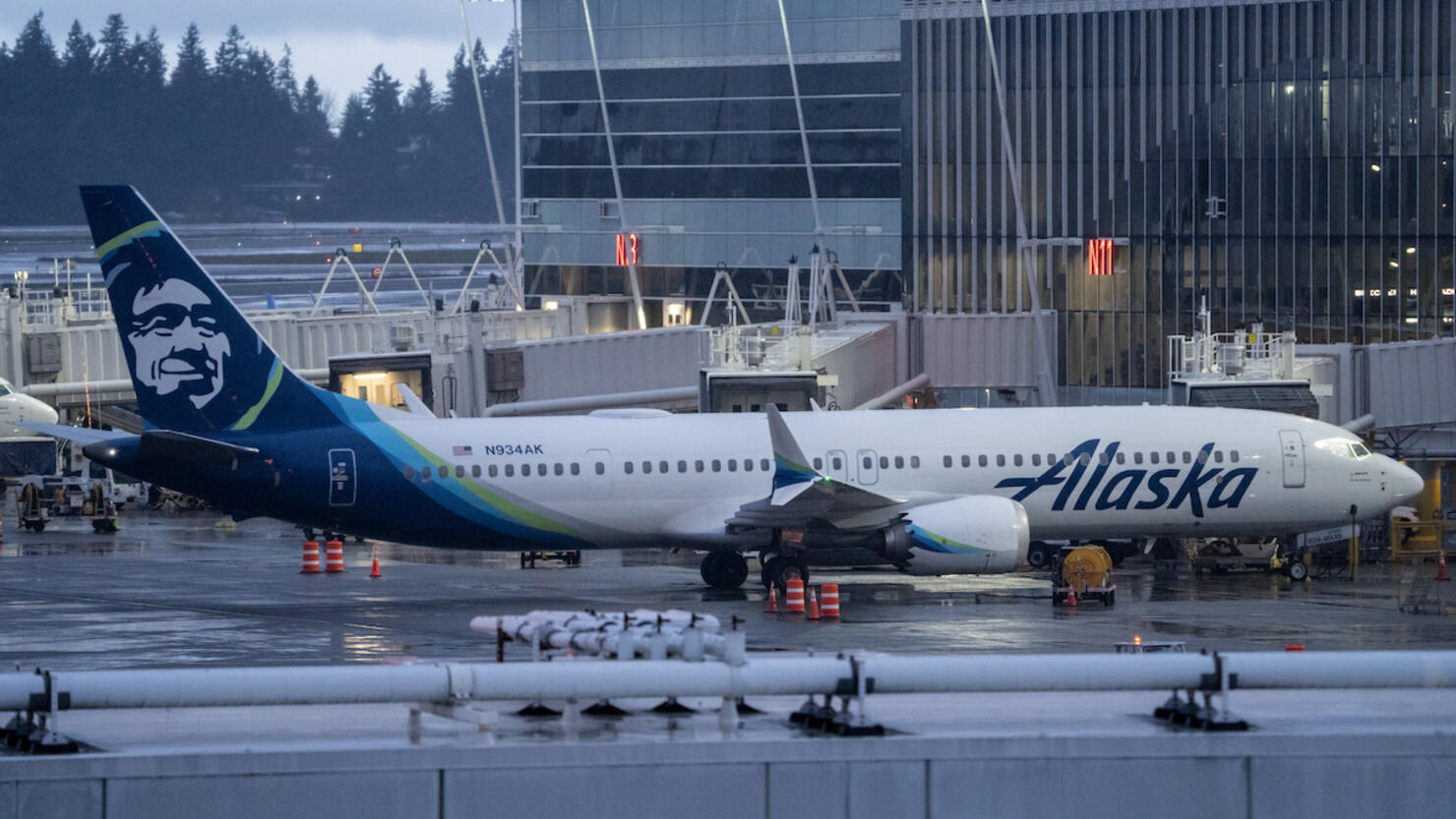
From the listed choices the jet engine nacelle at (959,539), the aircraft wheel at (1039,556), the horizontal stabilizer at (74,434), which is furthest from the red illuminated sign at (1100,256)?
the horizontal stabilizer at (74,434)

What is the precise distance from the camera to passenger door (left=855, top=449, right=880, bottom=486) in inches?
1425

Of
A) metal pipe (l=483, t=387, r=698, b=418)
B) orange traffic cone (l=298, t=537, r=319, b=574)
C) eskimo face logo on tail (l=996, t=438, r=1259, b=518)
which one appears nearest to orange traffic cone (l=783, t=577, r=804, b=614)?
eskimo face logo on tail (l=996, t=438, r=1259, b=518)

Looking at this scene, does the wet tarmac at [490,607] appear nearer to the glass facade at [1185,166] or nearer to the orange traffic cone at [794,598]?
the orange traffic cone at [794,598]

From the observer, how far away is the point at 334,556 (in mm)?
40000

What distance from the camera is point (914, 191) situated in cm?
6631

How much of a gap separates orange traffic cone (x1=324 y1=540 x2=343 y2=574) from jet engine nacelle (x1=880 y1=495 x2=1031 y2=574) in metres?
12.1

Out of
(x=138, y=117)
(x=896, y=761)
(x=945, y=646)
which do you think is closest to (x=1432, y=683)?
(x=896, y=761)

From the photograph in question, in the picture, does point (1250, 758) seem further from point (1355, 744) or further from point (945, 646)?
point (945, 646)

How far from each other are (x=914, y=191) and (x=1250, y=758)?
55123 mm

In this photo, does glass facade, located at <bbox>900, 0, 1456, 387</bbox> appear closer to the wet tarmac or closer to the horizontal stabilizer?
the wet tarmac

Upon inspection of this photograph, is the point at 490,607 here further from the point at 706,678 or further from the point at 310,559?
the point at 706,678

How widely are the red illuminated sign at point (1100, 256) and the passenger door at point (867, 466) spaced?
1148 inches

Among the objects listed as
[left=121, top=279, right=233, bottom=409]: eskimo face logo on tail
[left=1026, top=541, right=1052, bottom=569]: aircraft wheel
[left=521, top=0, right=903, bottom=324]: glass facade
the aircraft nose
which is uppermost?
[left=521, top=0, right=903, bottom=324]: glass facade

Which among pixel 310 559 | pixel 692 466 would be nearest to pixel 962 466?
pixel 692 466
